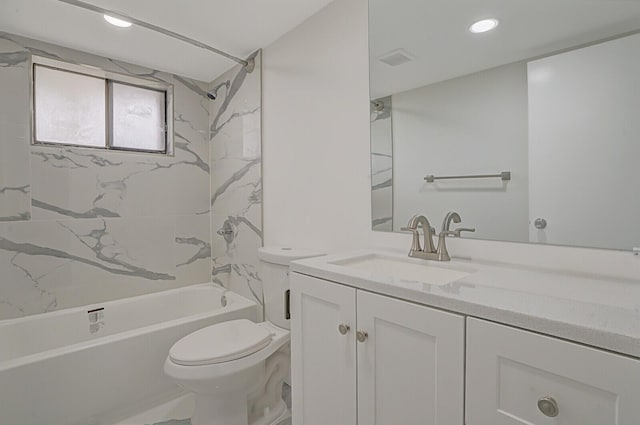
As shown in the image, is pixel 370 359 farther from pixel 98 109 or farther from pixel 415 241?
pixel 98 109

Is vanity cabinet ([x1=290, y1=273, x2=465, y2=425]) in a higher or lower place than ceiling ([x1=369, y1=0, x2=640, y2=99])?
lower

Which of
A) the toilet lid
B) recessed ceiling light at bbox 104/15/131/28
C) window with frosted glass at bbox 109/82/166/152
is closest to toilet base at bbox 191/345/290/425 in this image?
the toilet lid

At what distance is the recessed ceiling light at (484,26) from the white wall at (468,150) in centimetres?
15

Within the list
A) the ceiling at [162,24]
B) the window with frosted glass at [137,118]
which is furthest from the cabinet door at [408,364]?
the window with frosted glass at [137,118]

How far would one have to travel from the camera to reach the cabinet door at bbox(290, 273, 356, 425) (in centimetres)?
97

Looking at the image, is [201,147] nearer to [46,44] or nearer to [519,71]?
[46,44]

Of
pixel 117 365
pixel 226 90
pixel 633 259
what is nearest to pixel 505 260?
pixel 633 259

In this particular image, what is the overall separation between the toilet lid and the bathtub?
349mm

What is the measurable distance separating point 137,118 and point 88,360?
1.81m

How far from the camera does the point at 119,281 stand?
232cm

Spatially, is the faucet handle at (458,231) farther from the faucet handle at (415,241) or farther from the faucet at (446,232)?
the faucet handle at (415,241)

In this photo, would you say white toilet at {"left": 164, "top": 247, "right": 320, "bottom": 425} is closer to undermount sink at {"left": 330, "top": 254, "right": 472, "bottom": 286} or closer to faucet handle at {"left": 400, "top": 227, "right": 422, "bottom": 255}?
undermount sink at {"left": 330, "top": 254, "right": 472, "bottom": 286}

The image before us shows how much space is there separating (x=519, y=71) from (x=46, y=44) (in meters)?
2.78

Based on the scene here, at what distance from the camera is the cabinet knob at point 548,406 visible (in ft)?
1.90
